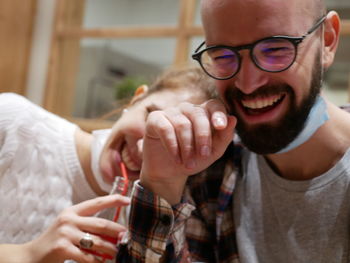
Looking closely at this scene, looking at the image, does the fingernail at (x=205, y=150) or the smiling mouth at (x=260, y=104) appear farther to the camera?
the smiling mouth at (x=260, y=104)

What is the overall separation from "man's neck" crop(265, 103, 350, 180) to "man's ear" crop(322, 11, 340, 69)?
0.13 metres

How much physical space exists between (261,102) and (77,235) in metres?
0.56

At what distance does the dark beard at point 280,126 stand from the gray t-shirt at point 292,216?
145 mm

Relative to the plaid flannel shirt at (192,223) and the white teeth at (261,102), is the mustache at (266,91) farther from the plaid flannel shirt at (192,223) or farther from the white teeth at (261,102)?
the plaid flannel shirt at (192,223)

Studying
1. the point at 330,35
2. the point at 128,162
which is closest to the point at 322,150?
the point at 330,35

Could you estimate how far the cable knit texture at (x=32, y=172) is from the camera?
55.9 inches

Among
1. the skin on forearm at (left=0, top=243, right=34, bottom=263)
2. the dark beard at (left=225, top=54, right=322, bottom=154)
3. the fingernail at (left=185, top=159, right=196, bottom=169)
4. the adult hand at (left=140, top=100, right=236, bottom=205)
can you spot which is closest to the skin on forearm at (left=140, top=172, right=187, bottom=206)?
the adult hand at (left=140, top=100, right=236, bottom=205)

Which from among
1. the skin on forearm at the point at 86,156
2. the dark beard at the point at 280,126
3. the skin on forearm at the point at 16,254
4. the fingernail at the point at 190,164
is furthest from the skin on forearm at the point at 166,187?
the skin on forearm at the point at 86,156

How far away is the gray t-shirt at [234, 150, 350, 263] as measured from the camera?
1.13 metres

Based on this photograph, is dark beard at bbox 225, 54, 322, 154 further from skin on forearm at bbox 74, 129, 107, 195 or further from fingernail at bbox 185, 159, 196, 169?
skin on forearm at bbox 74, 129, 107, 195

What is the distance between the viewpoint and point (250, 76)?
1.05 metres

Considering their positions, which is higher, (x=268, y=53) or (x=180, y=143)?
(x=268, y=53)

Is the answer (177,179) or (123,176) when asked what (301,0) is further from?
(123,176)

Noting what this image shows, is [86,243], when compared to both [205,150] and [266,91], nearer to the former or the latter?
[205,150]
